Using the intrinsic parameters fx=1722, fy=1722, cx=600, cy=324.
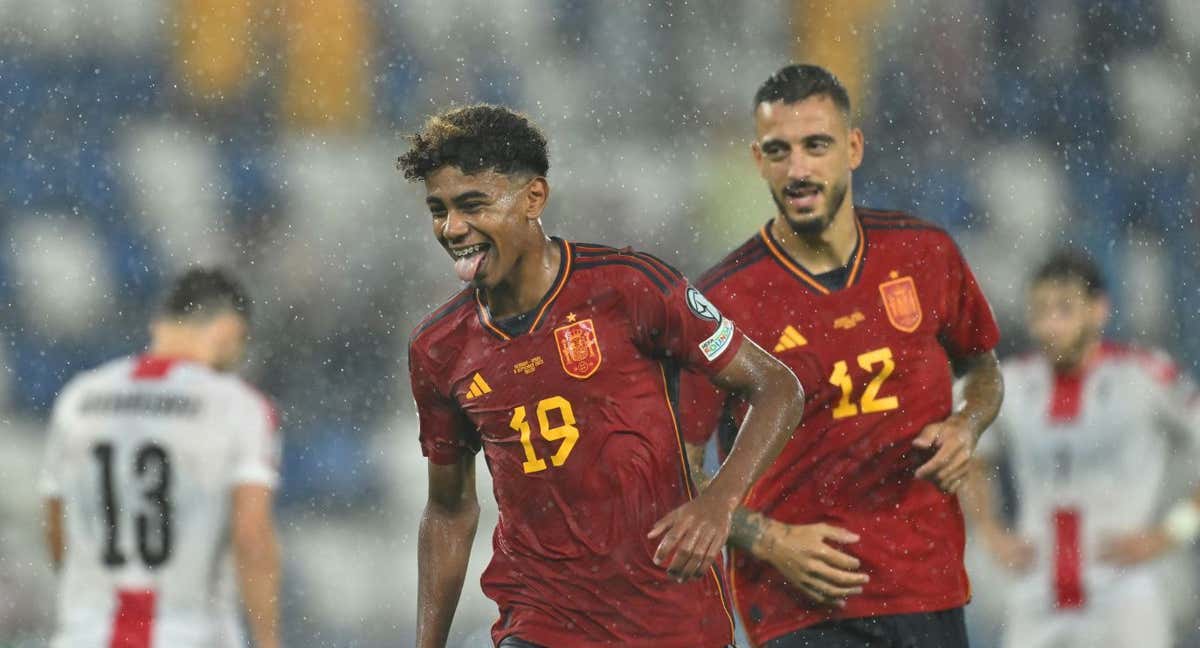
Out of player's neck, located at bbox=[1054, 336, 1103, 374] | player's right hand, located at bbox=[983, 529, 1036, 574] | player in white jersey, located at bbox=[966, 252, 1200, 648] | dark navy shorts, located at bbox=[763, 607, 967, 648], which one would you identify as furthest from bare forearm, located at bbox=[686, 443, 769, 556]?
player's neck, located at bbox=[1054, 336, 1103, 374]

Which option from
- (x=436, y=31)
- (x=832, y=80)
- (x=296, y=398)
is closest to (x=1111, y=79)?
(x=436, y=31)

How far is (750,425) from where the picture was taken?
343 cm

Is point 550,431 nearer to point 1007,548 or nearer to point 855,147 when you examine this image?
point 855,147

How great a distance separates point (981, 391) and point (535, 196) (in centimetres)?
130

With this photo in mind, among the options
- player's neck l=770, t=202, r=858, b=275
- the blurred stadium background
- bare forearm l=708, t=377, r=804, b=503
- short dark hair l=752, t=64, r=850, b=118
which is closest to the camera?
bare forearm l=708, t=377, r=804, b=503

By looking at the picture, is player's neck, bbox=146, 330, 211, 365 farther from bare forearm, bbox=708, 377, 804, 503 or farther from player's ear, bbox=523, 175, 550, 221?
bare forearm, bbox=708, 377, 804, 503

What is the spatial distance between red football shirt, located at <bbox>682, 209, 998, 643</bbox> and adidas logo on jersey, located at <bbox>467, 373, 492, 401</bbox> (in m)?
0.56

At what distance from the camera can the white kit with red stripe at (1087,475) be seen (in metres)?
6.70

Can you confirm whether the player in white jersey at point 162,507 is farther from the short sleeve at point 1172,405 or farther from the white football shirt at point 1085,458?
the short sleeve at point 1172,405

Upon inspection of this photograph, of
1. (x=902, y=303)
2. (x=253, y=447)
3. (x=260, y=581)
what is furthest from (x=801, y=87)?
(x=260, y=581)

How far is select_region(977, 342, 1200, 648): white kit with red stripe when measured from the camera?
6.70m

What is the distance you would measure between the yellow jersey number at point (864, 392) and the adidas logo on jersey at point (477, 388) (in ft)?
2.84

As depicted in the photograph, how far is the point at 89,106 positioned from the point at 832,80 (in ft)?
21.1

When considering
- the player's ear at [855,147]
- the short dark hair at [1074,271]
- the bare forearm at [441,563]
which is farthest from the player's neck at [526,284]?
the short dark hair at [1074,271]
